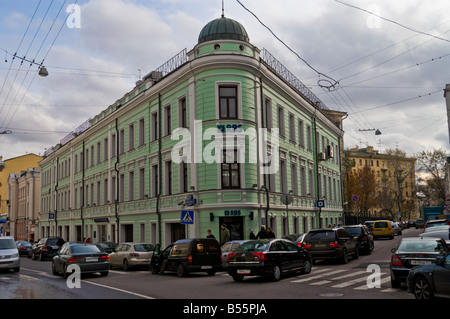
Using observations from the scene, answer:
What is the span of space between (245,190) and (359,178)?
46.8 meters

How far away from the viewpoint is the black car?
14664mm

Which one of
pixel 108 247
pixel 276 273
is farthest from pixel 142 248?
pixel 276 273

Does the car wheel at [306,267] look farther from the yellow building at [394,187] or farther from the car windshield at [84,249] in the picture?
the yellow building at [394,187]

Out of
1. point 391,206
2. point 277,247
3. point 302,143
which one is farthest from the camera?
point 391,206

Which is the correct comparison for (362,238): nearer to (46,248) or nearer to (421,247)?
(421,247)

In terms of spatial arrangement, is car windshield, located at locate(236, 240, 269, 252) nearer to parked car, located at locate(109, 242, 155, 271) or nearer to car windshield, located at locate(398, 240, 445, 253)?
car windshield, located at locate(398, 240, 445, 253)

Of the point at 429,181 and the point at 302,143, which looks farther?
the point at 429,181

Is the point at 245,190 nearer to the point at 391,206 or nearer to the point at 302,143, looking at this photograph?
the point at 302,143

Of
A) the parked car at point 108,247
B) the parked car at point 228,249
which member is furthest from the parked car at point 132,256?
the parked car at point 108,247

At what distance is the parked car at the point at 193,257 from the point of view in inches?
691

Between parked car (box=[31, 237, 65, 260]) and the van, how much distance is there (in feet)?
92.7
